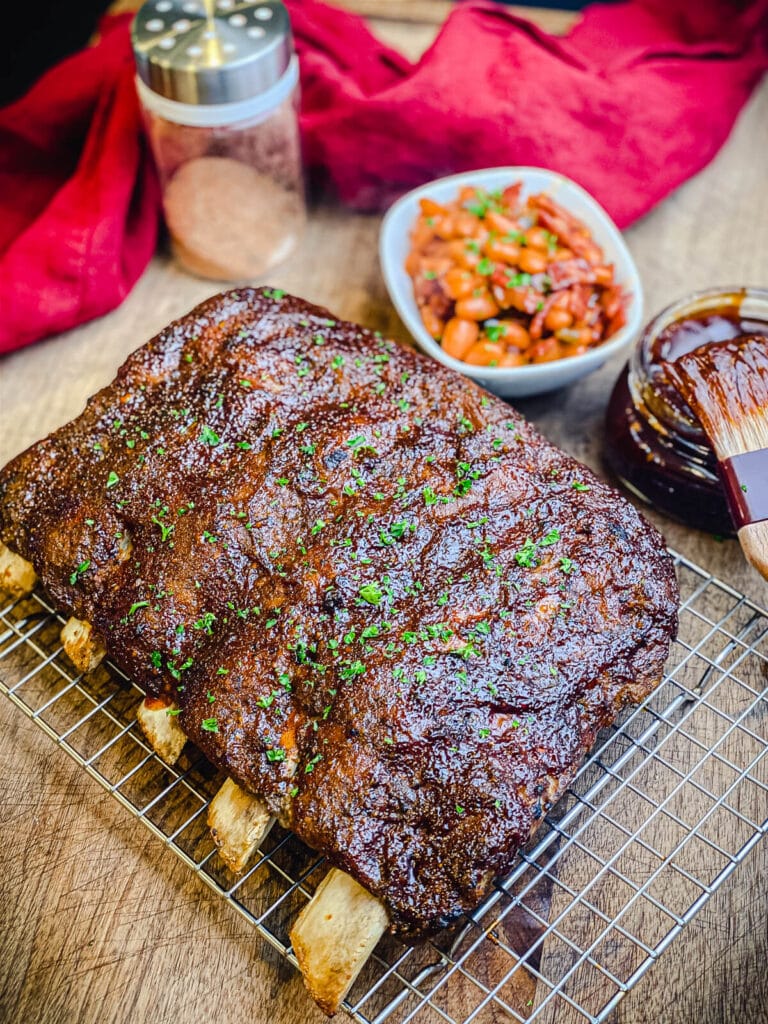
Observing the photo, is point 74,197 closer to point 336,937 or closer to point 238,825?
point 238,825

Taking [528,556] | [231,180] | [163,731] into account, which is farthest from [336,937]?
[231,180]

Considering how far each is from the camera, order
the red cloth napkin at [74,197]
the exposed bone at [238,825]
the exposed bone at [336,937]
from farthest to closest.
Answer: the red cloth napkin at [74,197], the exposed bone at [238,825], the exposed bone at [336,937]

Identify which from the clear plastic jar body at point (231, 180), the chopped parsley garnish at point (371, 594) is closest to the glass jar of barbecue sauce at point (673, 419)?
the chopped parsley garnish at point (371, 594)

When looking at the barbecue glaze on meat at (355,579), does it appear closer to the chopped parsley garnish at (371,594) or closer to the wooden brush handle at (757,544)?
the chopped parsley garnish at (371,594)

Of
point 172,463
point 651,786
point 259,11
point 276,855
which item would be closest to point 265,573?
point 172,463

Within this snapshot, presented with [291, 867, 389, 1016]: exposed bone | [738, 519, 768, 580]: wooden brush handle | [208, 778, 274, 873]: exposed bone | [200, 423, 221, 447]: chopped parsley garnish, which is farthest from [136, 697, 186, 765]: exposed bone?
[738, 519, 768, 580]: wooden brush handle

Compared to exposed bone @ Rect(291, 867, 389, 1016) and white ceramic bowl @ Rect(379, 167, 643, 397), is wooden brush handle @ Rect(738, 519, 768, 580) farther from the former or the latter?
exposed bone @ Rect(291, 867, 389, 1016)

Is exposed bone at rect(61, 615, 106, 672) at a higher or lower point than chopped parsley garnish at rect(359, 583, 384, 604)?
lower
